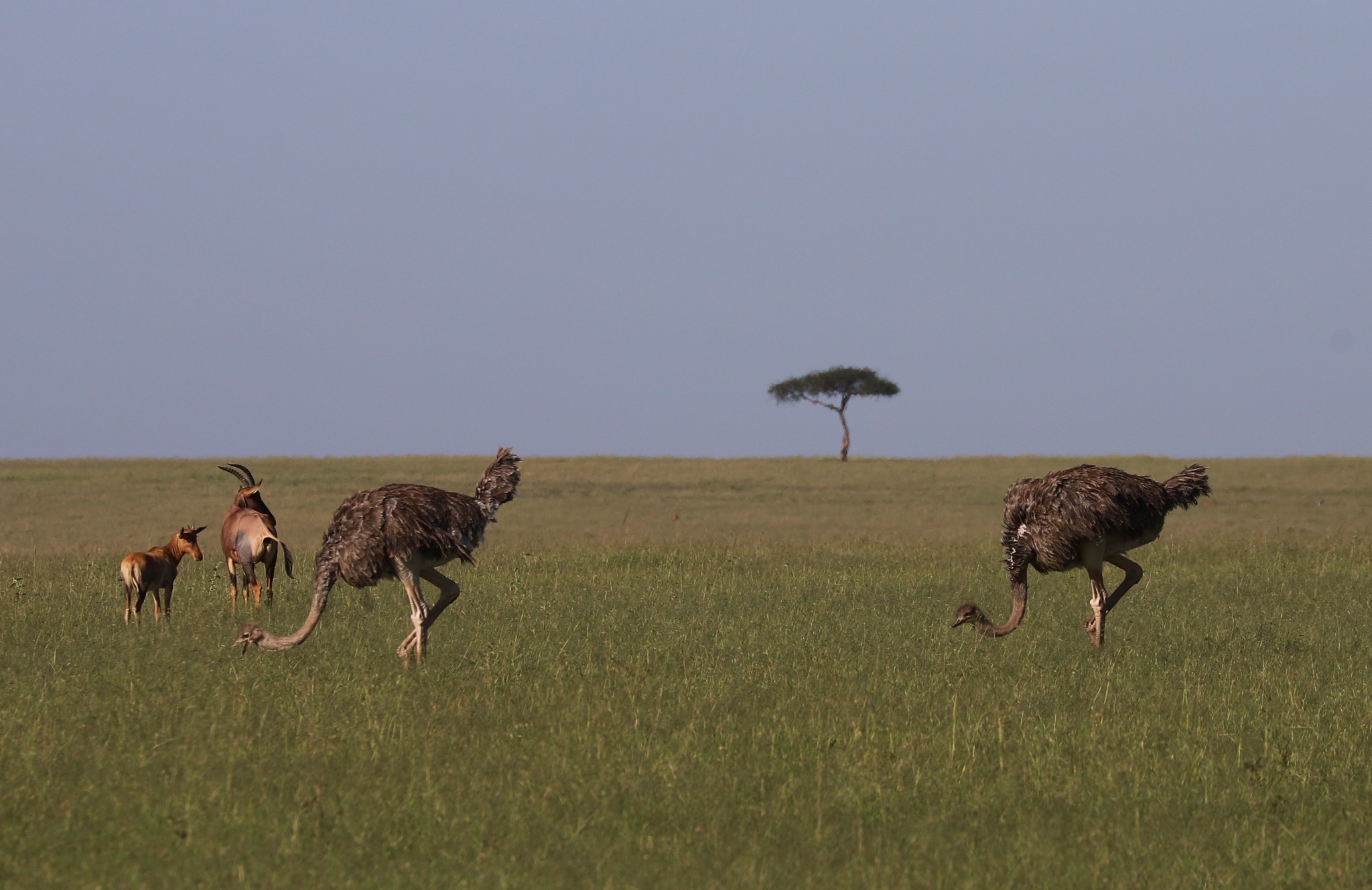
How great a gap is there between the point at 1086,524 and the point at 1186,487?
162cm

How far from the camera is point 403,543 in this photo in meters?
10.9

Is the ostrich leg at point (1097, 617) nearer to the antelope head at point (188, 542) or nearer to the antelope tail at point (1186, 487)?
the antelope tail at point (1186, 487)

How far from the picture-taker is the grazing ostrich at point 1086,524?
12.4m

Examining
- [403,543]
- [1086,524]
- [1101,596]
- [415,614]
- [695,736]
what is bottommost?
[695,736]

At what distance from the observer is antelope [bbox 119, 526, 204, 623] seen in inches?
519

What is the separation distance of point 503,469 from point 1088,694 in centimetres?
516

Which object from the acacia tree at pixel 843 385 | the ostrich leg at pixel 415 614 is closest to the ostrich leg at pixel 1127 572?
the ostrich leg at pixel 415 614

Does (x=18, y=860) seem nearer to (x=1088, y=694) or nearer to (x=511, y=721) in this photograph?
(x=511, y=721)

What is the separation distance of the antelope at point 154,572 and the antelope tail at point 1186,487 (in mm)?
9600

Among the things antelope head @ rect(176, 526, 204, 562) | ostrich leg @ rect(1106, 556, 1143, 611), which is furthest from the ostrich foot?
antelope head @ rect(176, 526, 204, 562)

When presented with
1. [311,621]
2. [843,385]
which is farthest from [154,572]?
[843,385]

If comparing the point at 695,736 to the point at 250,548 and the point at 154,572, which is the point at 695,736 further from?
the point at 250,548

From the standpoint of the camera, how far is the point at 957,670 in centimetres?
1094

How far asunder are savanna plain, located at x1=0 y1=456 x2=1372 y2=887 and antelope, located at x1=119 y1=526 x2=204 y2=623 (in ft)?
0.92
